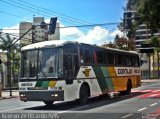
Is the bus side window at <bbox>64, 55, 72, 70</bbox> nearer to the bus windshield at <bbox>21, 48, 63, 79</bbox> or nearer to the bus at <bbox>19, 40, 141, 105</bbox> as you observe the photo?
the bus at <bbox>19, 40, 141, 105</bbox>

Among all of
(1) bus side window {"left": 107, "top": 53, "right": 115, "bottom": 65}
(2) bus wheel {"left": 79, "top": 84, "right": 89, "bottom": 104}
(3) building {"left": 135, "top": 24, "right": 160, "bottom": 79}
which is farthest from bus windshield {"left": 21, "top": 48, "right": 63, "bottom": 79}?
(3) building {"left": 135, "top": 24, "right": 160, "bottom": 79}

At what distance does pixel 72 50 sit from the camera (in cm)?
2267

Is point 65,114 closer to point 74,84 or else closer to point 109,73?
point 74,84

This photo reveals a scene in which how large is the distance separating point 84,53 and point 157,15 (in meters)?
5.81

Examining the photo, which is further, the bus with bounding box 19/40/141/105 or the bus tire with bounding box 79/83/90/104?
the bus tire with bounding box 79/83/90/104

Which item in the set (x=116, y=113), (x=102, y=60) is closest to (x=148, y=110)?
(x=116, y=113)

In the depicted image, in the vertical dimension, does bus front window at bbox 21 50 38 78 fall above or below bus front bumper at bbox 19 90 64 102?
above

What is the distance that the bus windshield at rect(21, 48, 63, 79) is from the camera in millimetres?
21359

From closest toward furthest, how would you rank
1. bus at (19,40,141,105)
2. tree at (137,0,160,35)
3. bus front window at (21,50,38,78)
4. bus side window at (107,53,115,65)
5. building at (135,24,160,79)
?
bus at (19,40,141,105) < bus front window at (21,50,38,78) < tree at (137,0,160,35) < bus side window at (107,53,115,65) < building at (135,24,160,79)

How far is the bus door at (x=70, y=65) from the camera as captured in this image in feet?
71.2

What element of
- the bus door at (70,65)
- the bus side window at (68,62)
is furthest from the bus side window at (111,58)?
the bus side window at (68,62)

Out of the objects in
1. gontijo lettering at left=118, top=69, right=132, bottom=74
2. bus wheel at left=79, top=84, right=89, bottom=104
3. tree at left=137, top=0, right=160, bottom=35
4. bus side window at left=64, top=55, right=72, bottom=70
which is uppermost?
tree at left=137, top=0, right=160, bottom=35

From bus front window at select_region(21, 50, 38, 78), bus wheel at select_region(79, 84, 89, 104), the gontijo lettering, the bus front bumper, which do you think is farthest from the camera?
the gontijo lettering

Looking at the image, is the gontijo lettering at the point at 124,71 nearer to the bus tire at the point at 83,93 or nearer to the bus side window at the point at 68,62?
the bus tire at the point at 83,93
